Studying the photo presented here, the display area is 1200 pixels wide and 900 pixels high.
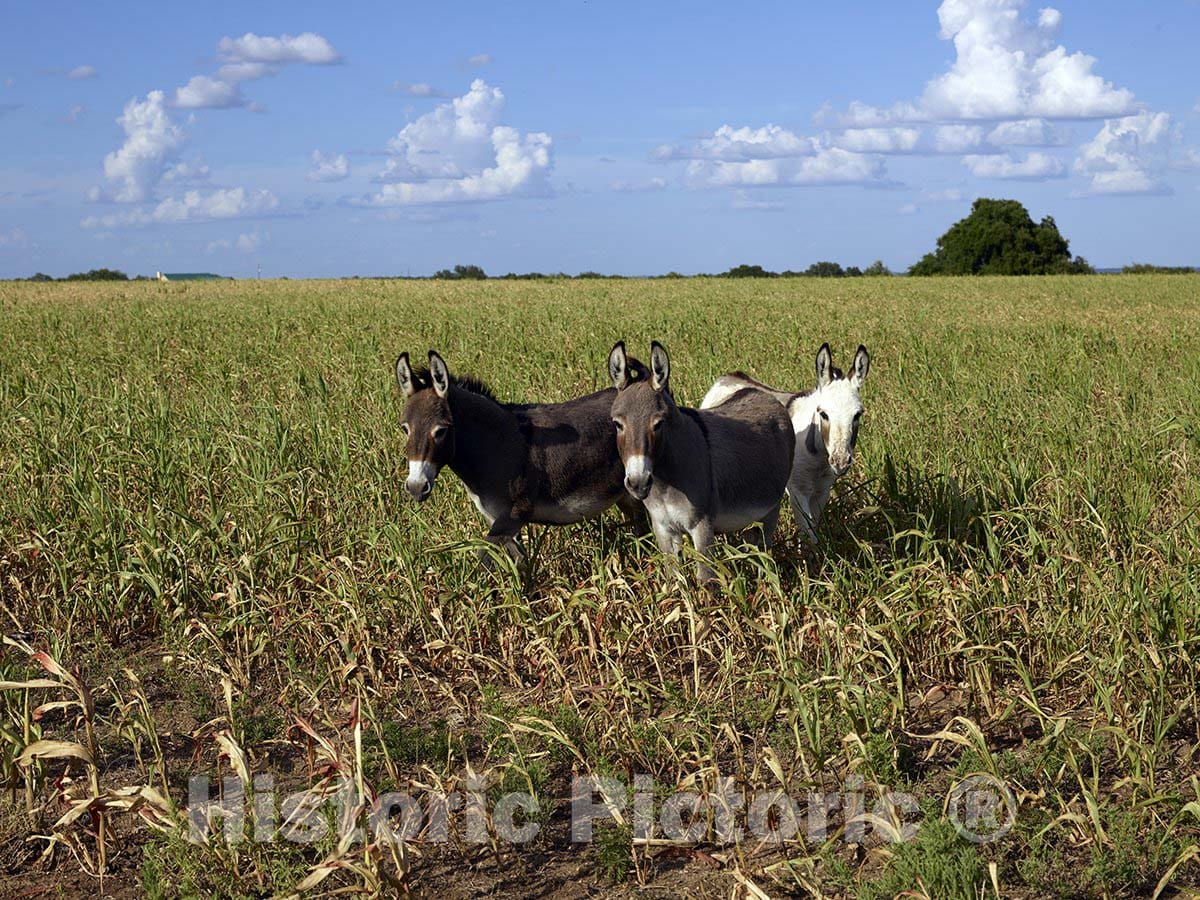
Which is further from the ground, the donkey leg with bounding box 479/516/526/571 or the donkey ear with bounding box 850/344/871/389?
the donkey ear with bounding box 850/344/871/389

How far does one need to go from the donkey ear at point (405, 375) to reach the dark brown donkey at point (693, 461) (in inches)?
47.4

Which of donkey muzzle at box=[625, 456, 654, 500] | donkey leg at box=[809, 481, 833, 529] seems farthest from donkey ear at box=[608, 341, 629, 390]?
donkey leg at box=[809, 481, 833, 529]

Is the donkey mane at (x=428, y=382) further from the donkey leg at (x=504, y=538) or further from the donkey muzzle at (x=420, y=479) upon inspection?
the donkey leg at (x=504, y=538)

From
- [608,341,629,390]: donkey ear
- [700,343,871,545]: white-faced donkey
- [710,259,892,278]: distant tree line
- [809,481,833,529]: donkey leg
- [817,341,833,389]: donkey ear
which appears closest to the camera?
[608,341,629,390]: donkey ear

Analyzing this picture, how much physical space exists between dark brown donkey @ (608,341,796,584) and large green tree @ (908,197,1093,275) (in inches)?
3087

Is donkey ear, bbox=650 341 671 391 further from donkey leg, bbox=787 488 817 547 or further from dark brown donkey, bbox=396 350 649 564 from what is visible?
donkey leg, bbox=787 488 817 547

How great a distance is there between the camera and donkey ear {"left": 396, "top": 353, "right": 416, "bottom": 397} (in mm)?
6148

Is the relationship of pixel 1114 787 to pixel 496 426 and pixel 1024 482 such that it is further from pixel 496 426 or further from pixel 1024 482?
pixel 496 426

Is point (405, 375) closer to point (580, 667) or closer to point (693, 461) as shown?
point (693, 461)

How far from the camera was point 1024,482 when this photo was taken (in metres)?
7.26

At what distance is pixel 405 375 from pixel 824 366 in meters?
2.78

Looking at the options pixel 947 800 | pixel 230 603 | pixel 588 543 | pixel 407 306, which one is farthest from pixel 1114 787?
pixel 407 306

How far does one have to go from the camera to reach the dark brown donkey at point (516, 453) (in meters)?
6.24

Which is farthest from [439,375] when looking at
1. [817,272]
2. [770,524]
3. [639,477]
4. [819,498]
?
[817,272]
